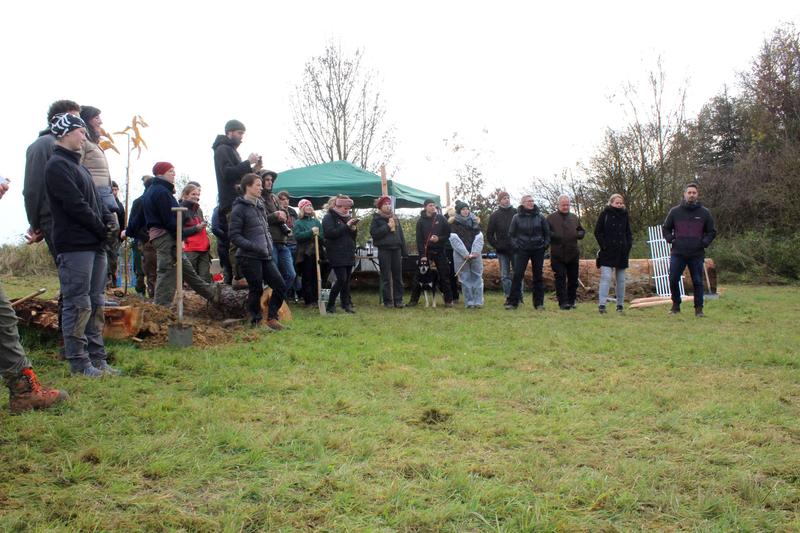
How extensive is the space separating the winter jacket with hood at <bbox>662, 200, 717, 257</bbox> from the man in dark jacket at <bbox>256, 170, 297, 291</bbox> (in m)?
5.46

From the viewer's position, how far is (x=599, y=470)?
3020mm

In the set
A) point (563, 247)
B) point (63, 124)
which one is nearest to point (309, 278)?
point (563, 247)

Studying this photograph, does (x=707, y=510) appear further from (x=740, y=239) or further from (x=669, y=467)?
(x=740, y=239)

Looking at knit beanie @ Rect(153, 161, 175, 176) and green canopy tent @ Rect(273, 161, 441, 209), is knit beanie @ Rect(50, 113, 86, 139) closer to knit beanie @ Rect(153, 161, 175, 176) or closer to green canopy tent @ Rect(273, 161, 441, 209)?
knit beanie @ Rect(153, 161, 175, 176)

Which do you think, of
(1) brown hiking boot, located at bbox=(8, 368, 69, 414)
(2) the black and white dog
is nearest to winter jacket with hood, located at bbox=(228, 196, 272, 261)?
(1) brown hiking boot, located at bbox=(8, 368, 69, 414)

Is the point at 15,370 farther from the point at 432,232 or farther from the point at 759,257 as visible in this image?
the point at 759,257

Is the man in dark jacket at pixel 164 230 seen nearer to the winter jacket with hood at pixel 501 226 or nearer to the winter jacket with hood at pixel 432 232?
the winter jacket with hood at pixel 432 232

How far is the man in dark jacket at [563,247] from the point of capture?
33.3 ft

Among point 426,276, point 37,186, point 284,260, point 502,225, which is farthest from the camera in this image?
point 502,225

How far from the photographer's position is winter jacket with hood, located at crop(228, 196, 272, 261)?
6828 millimetres

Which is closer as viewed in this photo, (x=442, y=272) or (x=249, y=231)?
(x=249, y=231)

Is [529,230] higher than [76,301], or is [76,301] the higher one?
[529,230]

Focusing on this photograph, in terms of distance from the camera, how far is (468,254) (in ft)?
34.6

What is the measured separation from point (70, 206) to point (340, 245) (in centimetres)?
485
